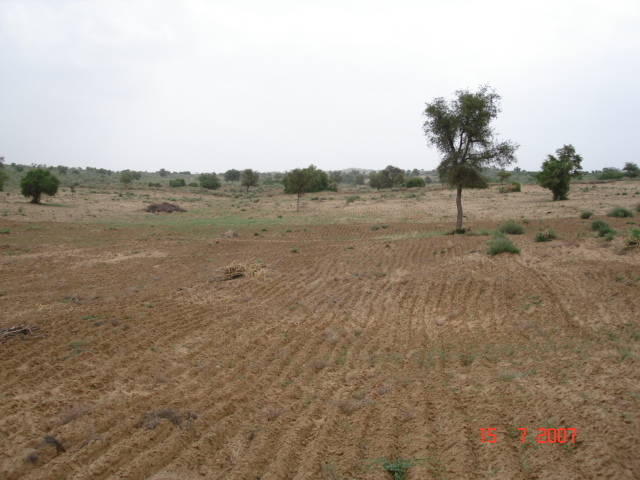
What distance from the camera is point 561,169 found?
3603 centimetres

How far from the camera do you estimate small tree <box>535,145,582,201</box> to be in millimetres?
35938

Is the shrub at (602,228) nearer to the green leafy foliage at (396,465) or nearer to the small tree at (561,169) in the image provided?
the green leafy foliage at (396,465)

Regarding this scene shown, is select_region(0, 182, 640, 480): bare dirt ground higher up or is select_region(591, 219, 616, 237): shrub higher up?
select_region(591, 219, 616, 237): shrub

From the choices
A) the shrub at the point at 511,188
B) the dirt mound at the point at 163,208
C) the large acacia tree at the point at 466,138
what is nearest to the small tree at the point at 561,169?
the shrub at the point at 511,188

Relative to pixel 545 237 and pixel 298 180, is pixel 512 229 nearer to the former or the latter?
pixel 545 237

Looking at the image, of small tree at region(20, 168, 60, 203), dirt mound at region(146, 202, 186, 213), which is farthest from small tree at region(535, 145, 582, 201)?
small tree at region(20, 168, 60, 203)

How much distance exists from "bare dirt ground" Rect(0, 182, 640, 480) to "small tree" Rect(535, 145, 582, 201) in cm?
2465

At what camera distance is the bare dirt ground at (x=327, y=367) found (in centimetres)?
420

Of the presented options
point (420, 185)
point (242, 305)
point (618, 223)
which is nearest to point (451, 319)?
point (242, 305)

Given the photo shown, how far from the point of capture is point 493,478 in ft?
12.0
